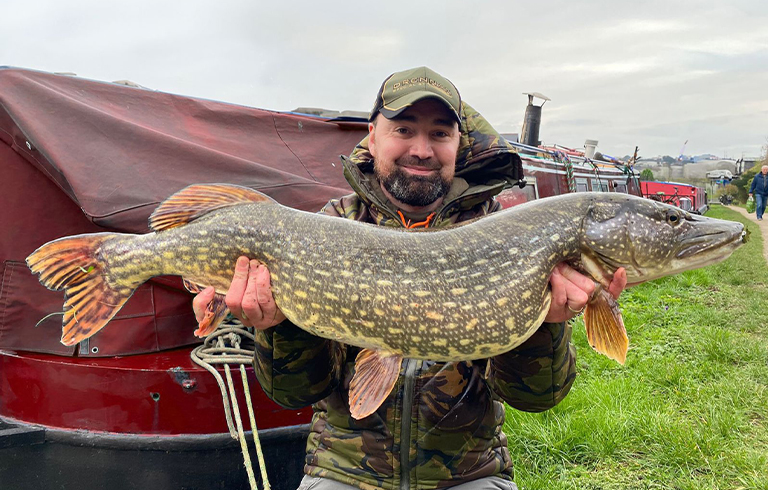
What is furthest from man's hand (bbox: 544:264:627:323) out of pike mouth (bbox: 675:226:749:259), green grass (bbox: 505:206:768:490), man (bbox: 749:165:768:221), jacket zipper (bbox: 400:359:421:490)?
man (bbox: 749:165:768:221)

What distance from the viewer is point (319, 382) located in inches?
94.1

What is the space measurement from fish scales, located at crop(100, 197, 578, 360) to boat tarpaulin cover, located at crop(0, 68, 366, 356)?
2.70ft

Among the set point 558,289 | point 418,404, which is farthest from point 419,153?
point 418,404

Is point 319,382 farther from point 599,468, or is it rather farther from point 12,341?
point 599,468

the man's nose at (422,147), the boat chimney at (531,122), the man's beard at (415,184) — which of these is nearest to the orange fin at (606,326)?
the man's beard at (415,184)

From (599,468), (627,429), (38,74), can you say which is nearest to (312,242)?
(38,74)

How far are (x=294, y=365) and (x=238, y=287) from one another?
0.42 metres

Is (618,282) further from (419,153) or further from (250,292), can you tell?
(250,292)

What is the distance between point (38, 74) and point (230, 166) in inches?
49.2

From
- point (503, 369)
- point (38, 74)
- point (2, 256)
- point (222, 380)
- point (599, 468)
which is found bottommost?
point (599, 468)

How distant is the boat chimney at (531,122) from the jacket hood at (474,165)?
29.6 feet

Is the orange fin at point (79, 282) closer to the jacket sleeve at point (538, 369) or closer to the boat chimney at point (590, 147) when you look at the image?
the jacket sleeve at point (538, 369)

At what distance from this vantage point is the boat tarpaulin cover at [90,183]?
2953 millimetres

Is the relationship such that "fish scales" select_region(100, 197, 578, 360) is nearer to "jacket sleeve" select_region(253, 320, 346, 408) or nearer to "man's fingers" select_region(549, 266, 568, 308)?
"man's fingers" select_region(549, 266, 568, 308)
